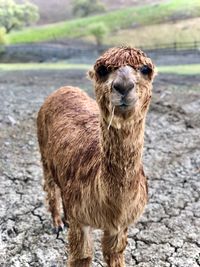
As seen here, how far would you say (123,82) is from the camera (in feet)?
8.98

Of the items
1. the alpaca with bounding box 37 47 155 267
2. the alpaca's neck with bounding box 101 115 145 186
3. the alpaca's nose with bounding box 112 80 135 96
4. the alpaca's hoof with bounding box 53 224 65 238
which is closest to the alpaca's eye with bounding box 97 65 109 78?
the alpaca with bounding box 37 47 155 267

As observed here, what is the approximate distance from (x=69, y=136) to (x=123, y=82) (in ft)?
5.03

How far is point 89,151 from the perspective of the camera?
379 centimetres

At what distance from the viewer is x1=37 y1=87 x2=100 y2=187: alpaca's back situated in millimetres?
3768

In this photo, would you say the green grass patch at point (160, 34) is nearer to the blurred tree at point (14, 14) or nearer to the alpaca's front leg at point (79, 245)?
the blurred tree at point (14, 14)

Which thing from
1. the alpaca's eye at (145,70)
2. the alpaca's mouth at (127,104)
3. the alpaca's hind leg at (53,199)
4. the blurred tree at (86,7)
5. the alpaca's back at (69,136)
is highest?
the alpaca's eye at (145,70)

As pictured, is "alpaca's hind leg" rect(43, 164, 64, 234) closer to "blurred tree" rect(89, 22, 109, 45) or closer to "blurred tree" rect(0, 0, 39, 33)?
"blurred tree" rect(89, 22, 109, 45)

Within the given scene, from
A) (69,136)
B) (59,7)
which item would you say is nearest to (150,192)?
(69,136)

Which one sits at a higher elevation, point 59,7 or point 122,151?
point 122,151

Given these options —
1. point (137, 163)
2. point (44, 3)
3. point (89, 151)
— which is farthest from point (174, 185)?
point (44, 3)

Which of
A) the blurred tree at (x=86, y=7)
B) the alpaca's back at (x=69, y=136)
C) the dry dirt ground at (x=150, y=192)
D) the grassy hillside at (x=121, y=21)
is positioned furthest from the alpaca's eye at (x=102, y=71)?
the blurred tree at (x=86, y=7)

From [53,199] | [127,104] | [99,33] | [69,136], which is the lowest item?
[99,33]

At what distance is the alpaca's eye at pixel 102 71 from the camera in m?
2.91

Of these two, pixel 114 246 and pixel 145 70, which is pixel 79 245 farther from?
pixel 145 70
